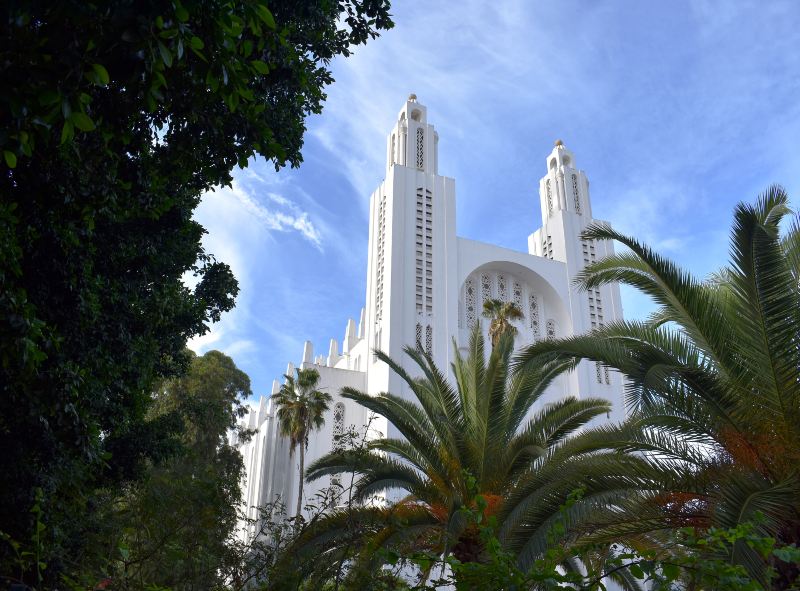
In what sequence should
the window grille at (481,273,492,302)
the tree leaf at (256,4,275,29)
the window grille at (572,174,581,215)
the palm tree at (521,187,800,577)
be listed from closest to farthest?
the tree leaf at (256,4,275,29), the palm tree at (521,187,800,577), the window grille at (481,273,492,302), the window grille at (572,174,581,215)

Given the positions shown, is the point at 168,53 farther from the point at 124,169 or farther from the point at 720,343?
the point at 720,343

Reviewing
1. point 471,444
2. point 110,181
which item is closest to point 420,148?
point 471,444

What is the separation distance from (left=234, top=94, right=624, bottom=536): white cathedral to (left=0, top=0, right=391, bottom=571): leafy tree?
61.7 ft

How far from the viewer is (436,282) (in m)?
31.4

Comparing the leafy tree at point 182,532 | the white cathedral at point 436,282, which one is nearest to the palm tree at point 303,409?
the white cathedral at point 436,282

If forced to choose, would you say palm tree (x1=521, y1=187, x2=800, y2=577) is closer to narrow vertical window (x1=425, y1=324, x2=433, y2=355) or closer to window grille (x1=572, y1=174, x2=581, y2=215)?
narrow vertical window (x1=425, y1=324, x2=433, y2=355)

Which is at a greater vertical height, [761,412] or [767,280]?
[767,280]

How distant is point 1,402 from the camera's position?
6.76 meters

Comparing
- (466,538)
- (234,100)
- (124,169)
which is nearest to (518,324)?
(466,538)

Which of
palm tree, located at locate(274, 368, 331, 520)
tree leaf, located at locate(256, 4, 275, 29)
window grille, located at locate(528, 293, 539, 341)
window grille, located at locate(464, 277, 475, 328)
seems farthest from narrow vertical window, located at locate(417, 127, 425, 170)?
tree leaf, located at locate(256, 4, 275, 29)

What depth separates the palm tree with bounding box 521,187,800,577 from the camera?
24.3 feet

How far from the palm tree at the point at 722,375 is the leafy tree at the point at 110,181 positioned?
14.6 feet

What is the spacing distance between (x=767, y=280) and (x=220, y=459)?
26535 mm

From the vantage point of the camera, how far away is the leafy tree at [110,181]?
3.46m
